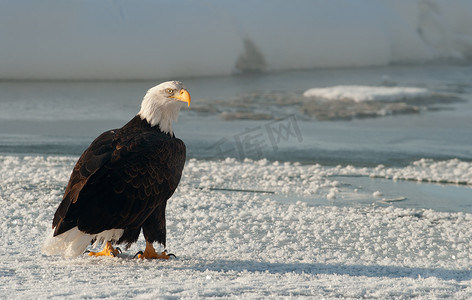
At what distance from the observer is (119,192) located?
300 cm

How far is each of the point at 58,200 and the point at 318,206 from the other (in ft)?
5.18

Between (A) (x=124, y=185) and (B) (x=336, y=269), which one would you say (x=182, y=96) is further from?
(B) (x=336, y=269)

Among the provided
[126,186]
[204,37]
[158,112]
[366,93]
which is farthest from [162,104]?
[204,37]

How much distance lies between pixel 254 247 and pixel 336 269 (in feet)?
1.60

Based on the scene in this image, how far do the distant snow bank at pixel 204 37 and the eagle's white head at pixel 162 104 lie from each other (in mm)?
5980

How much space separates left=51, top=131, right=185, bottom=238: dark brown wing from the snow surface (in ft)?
0.68

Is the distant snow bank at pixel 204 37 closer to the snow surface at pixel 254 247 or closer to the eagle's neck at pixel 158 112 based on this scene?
the snow surface at pixel 254 247

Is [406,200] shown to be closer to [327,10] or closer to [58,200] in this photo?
[58,200]

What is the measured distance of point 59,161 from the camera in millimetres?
5449

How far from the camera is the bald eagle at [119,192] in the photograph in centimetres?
294

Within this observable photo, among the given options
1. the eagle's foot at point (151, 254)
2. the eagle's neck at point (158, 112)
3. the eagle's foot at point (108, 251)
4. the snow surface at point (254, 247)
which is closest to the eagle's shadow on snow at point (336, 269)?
the snow surface at point (254, 247)

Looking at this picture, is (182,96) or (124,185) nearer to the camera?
(124,185)

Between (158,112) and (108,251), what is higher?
(158,112)

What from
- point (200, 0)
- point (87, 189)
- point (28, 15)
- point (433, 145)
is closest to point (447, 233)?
point (87, 189)
